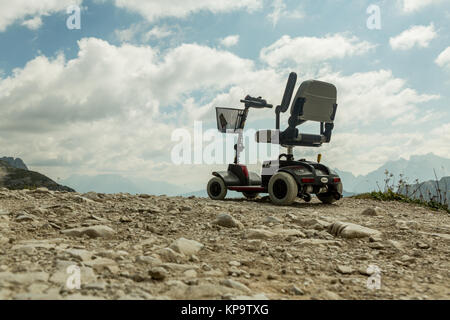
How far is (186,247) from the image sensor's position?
3.80 meters

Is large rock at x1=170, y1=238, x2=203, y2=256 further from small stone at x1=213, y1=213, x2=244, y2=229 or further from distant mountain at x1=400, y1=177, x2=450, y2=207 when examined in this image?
distant mountain at x1=400, y1=177, x2=450, y2=207

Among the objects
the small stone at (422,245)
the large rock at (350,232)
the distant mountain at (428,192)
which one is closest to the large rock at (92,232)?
the large rock at (350,232)

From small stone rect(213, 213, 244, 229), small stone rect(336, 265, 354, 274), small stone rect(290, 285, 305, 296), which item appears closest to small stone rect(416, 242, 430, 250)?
small stone rect(336, 265, 354, 274)

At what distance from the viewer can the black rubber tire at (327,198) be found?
9.91m

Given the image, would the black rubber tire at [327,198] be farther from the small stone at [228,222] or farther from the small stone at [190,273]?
the small stone at [190,273]

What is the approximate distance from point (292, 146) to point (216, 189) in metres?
2.66

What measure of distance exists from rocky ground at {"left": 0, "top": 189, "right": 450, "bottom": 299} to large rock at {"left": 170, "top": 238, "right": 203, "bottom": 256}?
0.6 inches

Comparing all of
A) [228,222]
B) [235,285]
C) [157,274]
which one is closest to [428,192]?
[228,222]

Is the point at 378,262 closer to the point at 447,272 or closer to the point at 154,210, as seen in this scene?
the point at 447,272

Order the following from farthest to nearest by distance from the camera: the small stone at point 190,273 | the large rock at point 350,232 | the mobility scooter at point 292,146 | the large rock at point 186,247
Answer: the mobility scooter at point 292,146 → the large rock at point 350,232 → the large rock at point 186,247 → the small stone at point 190,273

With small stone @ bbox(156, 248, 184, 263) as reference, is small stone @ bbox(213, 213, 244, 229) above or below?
above

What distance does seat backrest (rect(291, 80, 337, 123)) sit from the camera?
28.6 feet
